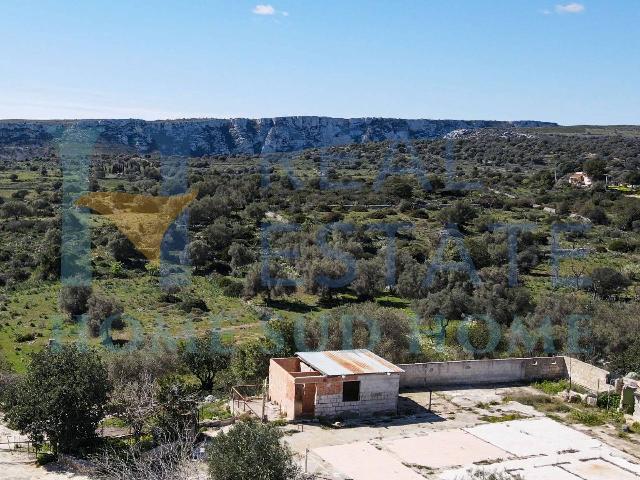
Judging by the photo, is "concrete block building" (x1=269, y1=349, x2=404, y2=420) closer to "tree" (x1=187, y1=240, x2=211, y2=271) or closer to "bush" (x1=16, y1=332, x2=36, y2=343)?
"bush" (x1=16, y1=332, x2=36, y2=343)

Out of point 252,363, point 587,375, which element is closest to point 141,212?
point 252,363

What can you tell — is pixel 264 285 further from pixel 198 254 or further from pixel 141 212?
pixel 141 212

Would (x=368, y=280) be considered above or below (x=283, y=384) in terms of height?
below

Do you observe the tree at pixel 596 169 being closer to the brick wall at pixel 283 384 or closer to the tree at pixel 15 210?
the tree at pixel 15 210

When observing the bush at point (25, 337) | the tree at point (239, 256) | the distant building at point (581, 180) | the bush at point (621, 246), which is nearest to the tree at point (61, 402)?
the bush at point (25, 337)

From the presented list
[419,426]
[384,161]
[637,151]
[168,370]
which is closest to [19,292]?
[168,370]

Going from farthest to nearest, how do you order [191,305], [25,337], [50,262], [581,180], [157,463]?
1. [581,180]
2. [50,262]
3. [191,305]
4. [25,337]
5. [157,463]
